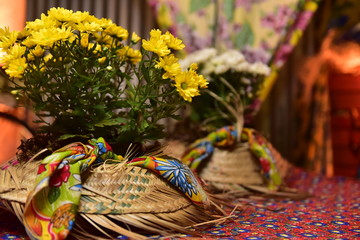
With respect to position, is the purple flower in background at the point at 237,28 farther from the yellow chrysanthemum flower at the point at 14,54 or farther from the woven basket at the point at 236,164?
the yellow chrysanthemum flower at the point at 14,54

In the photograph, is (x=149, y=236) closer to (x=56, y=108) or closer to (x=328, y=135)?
(x=56, y=108)

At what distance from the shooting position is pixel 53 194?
0.81 meters

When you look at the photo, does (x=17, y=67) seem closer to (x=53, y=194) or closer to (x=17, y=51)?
(x=17, y=51)

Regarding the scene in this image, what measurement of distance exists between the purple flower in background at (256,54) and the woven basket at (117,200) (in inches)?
43.1

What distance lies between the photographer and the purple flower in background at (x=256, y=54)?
6.24 feet

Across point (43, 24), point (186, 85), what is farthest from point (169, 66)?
point (43, 24)

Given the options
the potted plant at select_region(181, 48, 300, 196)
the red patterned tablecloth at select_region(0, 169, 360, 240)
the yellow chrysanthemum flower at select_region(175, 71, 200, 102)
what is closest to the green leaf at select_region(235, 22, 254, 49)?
the potted plant at select_region(181, 48, 300, 196)

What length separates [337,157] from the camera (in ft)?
8.28

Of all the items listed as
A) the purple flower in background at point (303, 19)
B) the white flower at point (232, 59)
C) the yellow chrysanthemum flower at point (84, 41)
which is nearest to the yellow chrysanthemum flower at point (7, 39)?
the yellow chrysanthemum flower at point (84, 41)

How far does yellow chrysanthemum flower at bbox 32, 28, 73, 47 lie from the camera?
836 millimetres

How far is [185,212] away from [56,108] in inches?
13.4

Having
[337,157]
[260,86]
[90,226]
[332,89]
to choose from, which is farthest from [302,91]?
[90,226]

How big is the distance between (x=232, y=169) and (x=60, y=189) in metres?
0.73

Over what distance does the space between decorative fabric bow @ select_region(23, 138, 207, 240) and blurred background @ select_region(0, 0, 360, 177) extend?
2.22 ft
